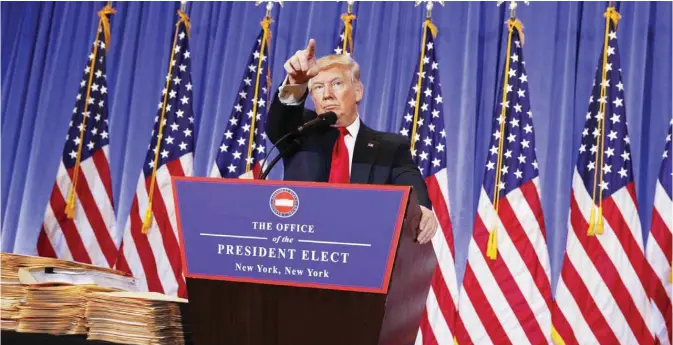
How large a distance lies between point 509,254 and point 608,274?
0.61 m

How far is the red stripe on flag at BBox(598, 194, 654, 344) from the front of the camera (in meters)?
4.80

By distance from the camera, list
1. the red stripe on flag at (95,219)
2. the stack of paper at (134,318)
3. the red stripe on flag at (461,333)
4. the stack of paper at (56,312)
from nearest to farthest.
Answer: the stack of paper at (134,318)
the stack of paper at (56,312)
the red stripe on flag at (461,333)
the red stripe on flag at (95,219)

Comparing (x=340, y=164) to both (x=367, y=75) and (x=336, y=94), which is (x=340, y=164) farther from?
(x=367, y=75)

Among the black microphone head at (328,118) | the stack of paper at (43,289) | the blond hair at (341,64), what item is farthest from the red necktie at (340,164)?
the stack of paper at (43,289)

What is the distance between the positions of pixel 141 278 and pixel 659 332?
348cm

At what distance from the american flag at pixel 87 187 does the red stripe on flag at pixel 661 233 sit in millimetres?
3741

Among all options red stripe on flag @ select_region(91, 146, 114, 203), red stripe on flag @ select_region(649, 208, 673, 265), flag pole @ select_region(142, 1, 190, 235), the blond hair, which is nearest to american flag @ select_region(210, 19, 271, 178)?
flag pole @ select_region(142, 1, 190, 235)

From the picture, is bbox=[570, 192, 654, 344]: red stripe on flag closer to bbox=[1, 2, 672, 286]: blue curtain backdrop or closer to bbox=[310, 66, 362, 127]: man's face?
bbox=[1, 2, 672, 286]: blue curtain backdrop

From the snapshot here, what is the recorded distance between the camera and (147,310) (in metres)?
1.97

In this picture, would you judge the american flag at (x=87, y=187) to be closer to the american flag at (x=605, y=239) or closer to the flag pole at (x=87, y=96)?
the flag pole at (x=87, y=96)

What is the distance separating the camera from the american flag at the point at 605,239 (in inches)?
191

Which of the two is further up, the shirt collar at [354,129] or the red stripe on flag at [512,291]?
the shirt collar at [354,129]

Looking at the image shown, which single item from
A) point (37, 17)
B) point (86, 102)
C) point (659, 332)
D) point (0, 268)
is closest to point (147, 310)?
point (0, 268)

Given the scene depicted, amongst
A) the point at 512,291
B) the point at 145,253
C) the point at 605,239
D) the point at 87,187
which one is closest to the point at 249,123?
the point at 145,253
